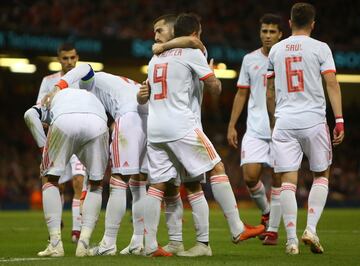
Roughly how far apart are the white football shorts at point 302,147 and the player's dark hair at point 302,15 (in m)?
0.97

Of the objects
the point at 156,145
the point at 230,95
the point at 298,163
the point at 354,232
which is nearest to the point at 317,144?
the point at 298,163

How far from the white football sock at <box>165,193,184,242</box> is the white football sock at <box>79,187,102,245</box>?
66cm

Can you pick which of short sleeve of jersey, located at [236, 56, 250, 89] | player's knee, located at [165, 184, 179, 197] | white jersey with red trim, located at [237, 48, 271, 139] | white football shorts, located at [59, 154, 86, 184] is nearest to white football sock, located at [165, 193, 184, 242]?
player's knee, located at [165, 184, 179, 197]

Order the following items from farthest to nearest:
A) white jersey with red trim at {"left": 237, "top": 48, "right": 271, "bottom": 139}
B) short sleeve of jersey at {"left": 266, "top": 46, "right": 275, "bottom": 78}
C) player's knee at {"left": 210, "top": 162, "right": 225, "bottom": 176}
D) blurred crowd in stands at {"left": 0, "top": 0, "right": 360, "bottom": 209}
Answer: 1. blurred crowd in stands at {"left": 0, "top": 0, "right": 360, "bottom": 209}
2. white jersey with red trim at {"left": 237, "top": 48, "right": 271, "bottom": 139}
3. short sleeve of jersey at {"left": 266, "top": 46, "right": 275, "bottom": 78}
4. player's knee at {"left": 210, "top": 162, "right": 225, "bottom": 176}

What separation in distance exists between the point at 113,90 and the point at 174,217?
1.46 metres

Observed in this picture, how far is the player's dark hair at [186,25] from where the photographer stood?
25.7 ft

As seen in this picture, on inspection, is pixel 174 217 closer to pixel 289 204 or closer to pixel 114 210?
pixel 114 210

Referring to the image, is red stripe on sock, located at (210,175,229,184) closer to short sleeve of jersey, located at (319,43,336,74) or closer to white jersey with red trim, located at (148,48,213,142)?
white jersey with red trim, located at (148,48,213,142)

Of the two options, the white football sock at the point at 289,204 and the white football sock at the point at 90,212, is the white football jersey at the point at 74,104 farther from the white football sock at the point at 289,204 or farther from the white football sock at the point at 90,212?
the white football sock at the point at 289,204

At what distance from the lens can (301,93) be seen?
8.15m

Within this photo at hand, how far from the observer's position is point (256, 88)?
10.4 m

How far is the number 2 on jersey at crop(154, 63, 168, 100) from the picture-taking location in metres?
7.79

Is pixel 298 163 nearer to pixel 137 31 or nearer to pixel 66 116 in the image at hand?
pixel 66 116

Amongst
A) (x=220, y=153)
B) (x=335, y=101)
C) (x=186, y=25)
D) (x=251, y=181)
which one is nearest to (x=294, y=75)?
(x=335, y=101)
